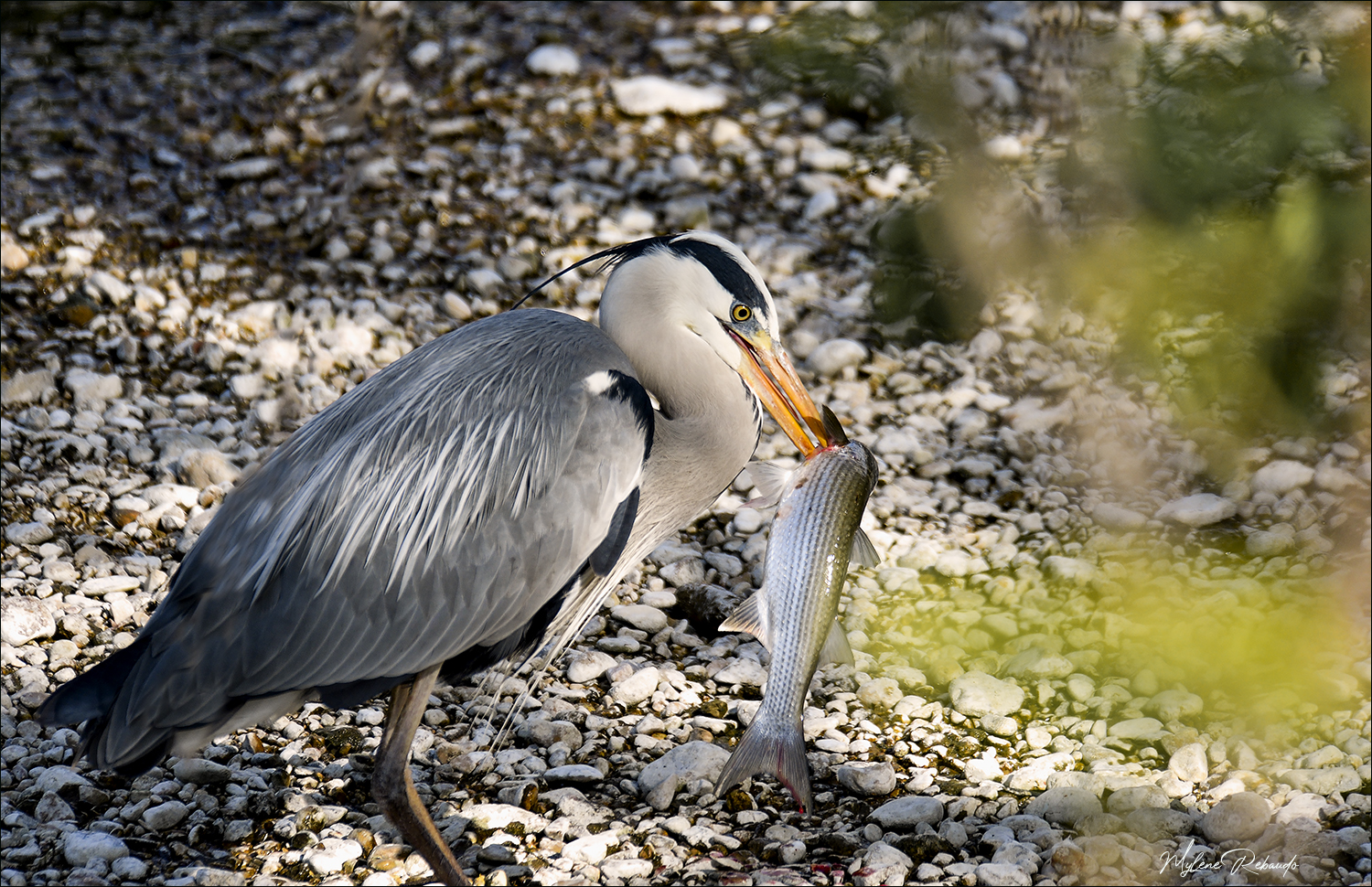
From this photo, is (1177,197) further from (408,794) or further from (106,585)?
(106,585)

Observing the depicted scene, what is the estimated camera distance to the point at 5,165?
638 centimetres

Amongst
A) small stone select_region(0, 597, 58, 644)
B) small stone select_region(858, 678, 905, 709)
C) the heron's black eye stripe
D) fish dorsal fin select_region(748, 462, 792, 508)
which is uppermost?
the heron's black eye stripe

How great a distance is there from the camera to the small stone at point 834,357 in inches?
211

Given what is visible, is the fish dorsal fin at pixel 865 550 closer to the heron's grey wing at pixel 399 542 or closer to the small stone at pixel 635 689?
the heron's grey wing at pixel 399 542

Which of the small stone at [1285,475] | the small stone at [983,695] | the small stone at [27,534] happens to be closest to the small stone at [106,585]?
the small stone at [27,534]

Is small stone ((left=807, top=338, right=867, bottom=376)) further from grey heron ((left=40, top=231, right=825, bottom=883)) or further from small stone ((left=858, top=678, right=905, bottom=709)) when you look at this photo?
grey heron ((left=40, top=231, right=825, bottom=883))

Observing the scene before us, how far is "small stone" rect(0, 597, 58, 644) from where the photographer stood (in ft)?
12.4

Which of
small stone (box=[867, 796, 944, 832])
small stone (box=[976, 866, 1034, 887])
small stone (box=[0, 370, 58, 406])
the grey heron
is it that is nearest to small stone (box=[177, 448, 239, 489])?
small stone (box=[0, 370, 58, 406])

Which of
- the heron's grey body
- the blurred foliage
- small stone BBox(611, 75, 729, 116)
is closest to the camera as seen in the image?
the blurred foliage

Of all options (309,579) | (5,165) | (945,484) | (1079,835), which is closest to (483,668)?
(309,579)

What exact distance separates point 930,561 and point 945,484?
52cm

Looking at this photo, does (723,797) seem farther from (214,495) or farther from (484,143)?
(484,143)

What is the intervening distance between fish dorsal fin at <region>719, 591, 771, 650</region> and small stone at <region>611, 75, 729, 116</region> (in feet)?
13.7

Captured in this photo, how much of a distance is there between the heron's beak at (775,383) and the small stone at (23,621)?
226 cm
